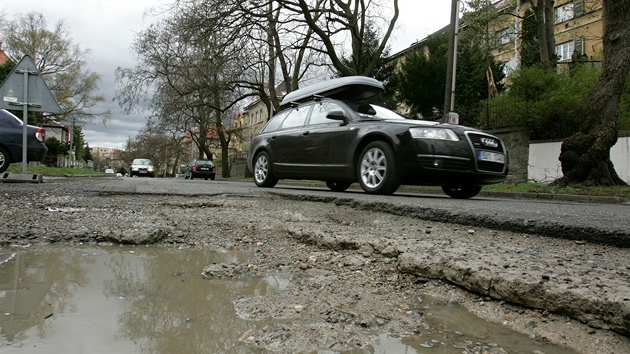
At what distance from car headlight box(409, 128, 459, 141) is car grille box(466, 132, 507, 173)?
265 mm

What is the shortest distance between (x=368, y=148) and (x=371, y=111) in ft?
3.03

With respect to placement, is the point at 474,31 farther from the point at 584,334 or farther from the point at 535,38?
the point at 584,334

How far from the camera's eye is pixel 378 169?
6.36 metres

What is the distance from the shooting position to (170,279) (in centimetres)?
216

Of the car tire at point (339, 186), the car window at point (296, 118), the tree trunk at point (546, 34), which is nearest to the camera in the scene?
the car window at point (296, 118)

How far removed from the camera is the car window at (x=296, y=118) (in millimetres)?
8070

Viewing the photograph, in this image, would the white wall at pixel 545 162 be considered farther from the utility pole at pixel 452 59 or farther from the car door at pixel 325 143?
the car door at pixel 325 143

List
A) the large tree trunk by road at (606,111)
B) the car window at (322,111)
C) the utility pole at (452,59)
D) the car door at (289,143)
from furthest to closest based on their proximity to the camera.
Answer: the utility pole at (452,59), the large tree trunk by road at (606,111), the car door at (289,143), the car window at (322,111)

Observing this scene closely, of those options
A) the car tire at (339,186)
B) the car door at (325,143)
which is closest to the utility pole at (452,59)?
the car tire at (339,186)

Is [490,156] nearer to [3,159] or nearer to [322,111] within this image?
[322,111]

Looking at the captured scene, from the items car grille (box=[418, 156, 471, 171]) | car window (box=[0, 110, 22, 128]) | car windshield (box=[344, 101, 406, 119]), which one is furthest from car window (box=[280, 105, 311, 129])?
car window (box=[0, 110, 22, 128])

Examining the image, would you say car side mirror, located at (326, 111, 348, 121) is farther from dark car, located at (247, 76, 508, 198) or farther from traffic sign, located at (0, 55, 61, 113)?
traffic sign, located at (0, 55, 61, 113)

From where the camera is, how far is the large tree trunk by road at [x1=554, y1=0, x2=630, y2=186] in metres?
9.80

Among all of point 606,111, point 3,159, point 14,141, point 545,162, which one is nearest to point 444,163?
point 606,111
